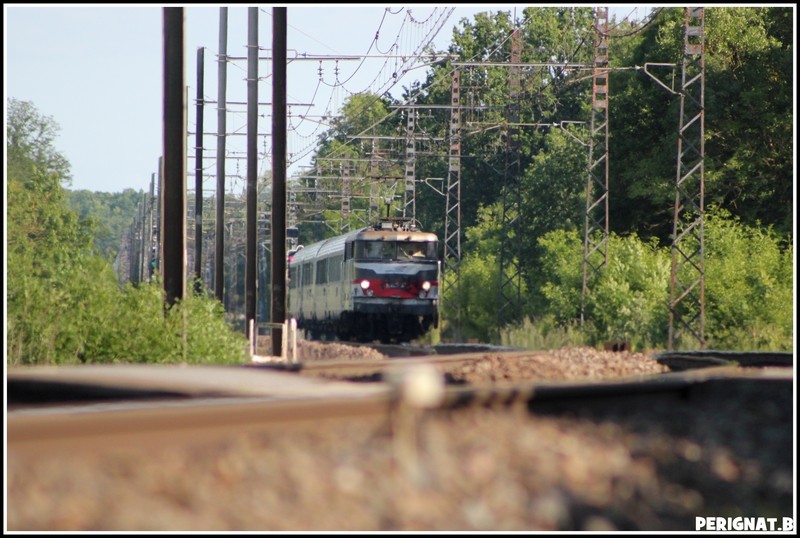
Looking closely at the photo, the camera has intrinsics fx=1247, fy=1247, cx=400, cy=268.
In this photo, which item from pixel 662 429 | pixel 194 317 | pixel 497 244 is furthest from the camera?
pixel 497 244

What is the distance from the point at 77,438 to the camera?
18.2 feet

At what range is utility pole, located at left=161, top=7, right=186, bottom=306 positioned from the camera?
717 inches

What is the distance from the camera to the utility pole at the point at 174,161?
18.2m

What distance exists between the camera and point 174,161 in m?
18.4

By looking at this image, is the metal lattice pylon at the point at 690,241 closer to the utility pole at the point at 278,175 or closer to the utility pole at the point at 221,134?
the utility pole at the point at 278,175

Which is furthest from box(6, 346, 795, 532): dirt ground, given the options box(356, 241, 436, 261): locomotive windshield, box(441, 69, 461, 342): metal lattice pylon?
box(441, 69, 461, 342): metal lattice pylon

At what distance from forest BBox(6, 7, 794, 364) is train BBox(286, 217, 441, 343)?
2847 millimetres

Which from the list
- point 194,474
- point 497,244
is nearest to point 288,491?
point 194,474

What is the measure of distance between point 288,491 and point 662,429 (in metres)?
3.17

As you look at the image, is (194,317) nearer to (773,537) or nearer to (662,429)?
(662,429)

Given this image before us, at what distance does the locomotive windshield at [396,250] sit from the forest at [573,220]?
3.58 meters

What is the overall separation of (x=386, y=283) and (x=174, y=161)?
61.4ft

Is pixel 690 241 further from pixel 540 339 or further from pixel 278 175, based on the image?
pixel 278 175

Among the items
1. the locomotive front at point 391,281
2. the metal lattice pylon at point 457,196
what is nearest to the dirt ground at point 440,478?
the locomotive front at point 391,281
